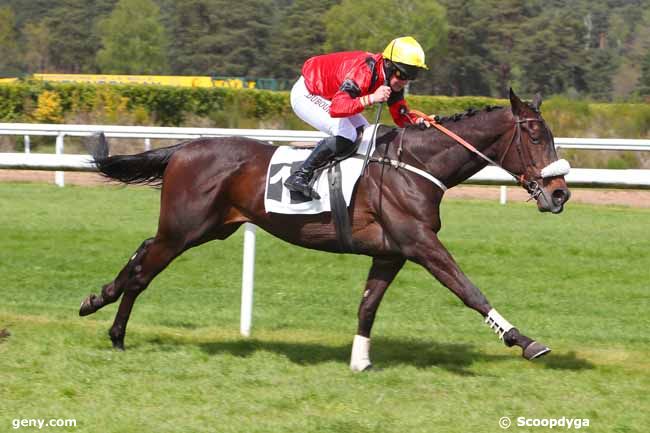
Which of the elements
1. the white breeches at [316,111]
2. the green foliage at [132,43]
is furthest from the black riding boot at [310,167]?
the green foliage at [132,43]

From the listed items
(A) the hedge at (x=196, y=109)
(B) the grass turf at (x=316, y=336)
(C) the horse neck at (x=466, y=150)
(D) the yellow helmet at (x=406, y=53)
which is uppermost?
(D) the yellow helmet at (x=406, y=53)

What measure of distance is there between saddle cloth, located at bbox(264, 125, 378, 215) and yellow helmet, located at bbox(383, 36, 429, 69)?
469mm

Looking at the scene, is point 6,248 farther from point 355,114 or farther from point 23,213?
point 355,114

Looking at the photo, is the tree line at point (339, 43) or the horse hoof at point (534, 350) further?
the tree line at point (339, 43)

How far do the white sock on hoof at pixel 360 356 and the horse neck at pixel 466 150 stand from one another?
40.0 inches

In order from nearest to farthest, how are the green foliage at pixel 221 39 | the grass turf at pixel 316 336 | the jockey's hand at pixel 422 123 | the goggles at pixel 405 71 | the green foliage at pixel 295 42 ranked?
the grass turf at pixel 316 336, the goggles at pixel 405 71, the jockey's hand at pixel 422 123, the green foliage at pixel 295 42, the green foliage at pixel 221 39

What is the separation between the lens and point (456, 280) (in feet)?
17.6

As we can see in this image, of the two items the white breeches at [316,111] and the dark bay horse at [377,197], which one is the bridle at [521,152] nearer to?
the dark bay horse at [377,197]

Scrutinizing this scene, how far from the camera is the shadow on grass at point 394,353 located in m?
5.77

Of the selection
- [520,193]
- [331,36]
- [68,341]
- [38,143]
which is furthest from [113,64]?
[68,341]

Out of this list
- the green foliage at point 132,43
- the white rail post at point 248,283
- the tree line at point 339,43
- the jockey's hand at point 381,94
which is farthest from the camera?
the green foliage at point 132,43

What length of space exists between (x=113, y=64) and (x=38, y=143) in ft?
143

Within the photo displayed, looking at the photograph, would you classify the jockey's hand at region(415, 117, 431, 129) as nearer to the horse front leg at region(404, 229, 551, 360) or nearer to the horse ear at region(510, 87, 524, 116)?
the horse ear at region(510, 87, 524, 116)

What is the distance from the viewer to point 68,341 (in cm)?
604
